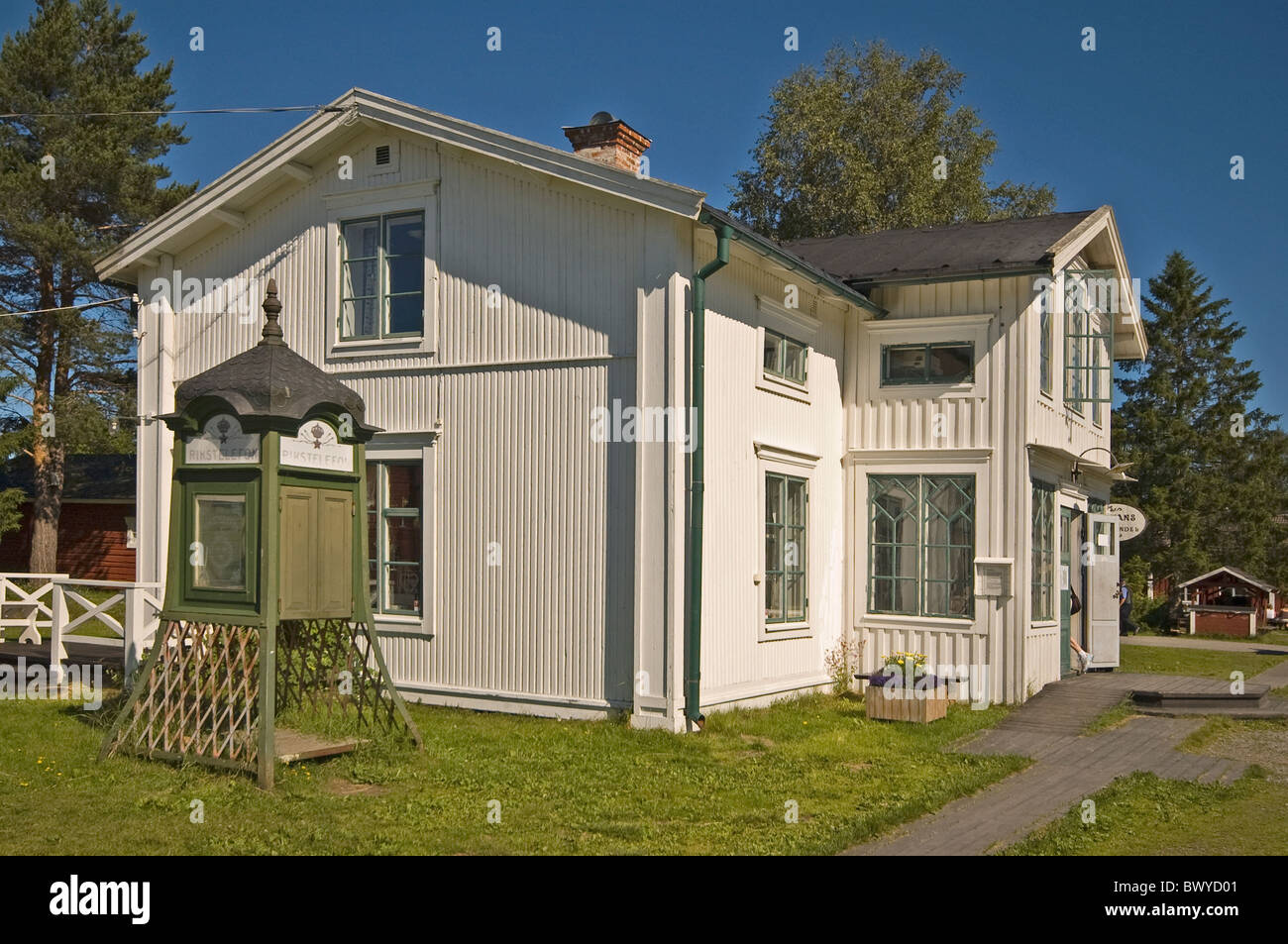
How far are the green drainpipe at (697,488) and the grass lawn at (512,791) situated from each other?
1.62 ft

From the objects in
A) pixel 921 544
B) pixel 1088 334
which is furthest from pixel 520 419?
pixel 1088 334

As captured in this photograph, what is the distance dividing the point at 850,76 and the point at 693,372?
1064 inches

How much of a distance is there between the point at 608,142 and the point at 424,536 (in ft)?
15.3

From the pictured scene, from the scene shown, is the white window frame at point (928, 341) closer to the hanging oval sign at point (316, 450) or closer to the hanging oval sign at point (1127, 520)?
the hanging oval sign at point (1127, 520)

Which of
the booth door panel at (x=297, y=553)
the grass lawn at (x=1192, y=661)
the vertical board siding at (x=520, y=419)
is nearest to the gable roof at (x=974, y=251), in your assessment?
the vertical board siding at (x=520, y=419)

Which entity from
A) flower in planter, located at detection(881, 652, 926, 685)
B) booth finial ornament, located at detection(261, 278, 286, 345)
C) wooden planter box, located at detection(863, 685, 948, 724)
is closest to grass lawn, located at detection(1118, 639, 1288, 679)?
flower in planter, located at detection(881, 652, 926, 685)

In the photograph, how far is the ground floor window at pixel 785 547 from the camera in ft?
45.0

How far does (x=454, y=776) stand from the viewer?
9.45 metres

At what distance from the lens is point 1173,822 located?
344 inches

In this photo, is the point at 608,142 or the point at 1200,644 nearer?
the point at 608,142

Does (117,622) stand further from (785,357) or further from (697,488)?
(785,357)
